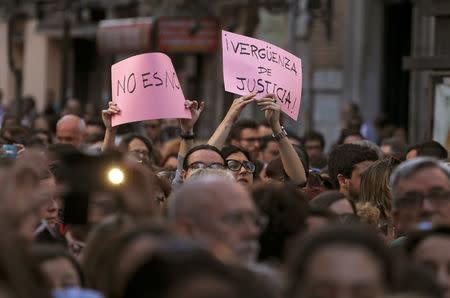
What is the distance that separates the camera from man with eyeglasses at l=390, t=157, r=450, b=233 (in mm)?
5142

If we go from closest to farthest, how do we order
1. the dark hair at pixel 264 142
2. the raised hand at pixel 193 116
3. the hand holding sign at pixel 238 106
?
1. the hand holding sign at pixel 238 106
2. the raised hand at pixel 193 116
3. the dark hair at pixel 264 142

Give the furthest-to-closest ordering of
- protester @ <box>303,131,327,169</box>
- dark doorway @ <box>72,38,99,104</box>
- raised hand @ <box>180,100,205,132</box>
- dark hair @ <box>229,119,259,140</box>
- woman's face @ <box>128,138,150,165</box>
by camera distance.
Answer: dark doorway @ <box>72,38,99,104</box>
protester @ <box>303,131,327,169</box>
dark hair @ <box>229,119,259,140</box>
woman's face @ <box>128,138,150,165</box>
raised hand @ <box>180,100,205,132</box>

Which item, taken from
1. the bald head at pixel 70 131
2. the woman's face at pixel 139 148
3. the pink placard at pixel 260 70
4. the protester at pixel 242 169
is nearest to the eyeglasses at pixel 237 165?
the protester at pixel 242 169

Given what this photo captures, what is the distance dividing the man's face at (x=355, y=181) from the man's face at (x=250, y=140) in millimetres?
3197

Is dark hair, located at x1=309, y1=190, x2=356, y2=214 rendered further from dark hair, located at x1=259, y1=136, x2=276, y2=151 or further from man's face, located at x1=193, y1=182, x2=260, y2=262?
dark hair, located at x1=259, y1=136, x2=276, y2=151

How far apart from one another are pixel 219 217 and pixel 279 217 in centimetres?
63

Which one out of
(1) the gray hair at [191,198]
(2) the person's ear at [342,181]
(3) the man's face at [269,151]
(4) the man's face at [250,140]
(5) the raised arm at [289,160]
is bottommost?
(3) the man's face at [269,151]

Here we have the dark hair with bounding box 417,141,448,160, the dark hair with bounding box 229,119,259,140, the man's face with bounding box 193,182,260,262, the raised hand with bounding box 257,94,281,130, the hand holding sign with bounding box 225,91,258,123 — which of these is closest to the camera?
the man's face with bounding box 193,182,260,262

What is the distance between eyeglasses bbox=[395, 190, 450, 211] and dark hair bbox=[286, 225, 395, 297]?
5.09 ft

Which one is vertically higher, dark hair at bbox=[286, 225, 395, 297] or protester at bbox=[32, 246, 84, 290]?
dark hair at bbox=[286, 225, 395, 297]

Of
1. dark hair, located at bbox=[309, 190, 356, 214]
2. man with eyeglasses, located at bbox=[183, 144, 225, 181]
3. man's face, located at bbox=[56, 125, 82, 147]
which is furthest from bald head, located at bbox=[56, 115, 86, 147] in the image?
dark hair, located at bbox=[309, 190, 356, 214]

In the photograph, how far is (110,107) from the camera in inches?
320

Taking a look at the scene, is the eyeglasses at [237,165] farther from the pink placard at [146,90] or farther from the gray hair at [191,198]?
the gray hair at [191,198]

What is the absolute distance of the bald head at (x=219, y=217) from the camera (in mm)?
4043
